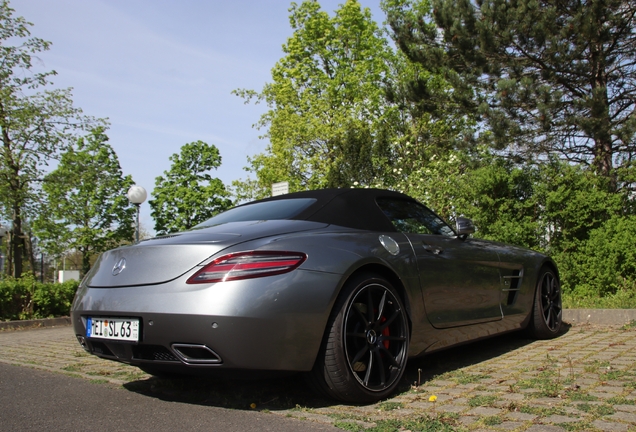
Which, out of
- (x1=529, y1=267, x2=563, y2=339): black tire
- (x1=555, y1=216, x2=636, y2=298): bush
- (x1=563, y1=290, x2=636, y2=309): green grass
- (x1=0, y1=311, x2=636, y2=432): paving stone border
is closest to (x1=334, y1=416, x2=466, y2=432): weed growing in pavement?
(x1=0, y1=311, x2=636, y2=432): paving stone border

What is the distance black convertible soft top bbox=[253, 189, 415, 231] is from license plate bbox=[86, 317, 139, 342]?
120cm

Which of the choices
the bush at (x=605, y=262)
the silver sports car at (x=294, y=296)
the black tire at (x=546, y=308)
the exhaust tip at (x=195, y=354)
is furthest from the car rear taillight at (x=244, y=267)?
the bush at (x=605, y=262)

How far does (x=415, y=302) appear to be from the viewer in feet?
13.3

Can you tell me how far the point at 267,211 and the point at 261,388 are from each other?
3.93 feet

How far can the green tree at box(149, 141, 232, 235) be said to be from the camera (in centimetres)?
2752

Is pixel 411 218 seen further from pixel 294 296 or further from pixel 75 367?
pixel 75 367

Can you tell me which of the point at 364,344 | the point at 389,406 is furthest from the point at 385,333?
the point at 389,406

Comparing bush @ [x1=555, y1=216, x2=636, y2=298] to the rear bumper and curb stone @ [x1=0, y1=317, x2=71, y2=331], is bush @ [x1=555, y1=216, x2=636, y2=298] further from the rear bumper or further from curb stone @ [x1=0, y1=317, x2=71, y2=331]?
curb stone @ [x1=0, y1=317, x2=71, y2=331]

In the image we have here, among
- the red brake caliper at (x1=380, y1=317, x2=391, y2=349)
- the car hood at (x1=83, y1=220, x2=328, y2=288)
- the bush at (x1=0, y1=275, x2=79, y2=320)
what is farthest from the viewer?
the bush at (x1=0, y1=275, x2=79, y2=320)

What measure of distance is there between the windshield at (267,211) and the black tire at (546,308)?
9.16 ft

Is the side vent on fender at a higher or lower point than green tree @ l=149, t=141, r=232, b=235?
lower

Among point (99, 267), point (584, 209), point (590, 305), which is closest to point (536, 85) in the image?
point (584, 209)

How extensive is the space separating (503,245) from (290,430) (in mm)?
3194

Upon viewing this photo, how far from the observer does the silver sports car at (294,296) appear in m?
3.22
